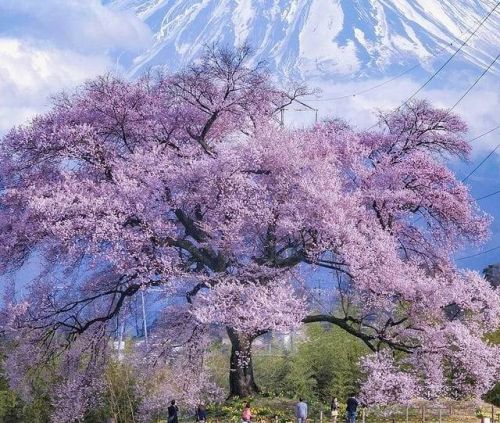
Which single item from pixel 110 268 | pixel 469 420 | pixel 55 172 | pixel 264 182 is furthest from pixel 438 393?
pixel 55 172

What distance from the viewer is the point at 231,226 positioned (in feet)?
83.1

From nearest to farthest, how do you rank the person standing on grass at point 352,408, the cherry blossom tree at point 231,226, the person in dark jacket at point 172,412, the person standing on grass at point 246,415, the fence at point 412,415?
the cherry blossom tree at point 231,226 < the person standing on grass at point 246,415 < the person standing on grass at point 352,408 < the person in dark jacket at point 172,412 < the fence at point 412,415

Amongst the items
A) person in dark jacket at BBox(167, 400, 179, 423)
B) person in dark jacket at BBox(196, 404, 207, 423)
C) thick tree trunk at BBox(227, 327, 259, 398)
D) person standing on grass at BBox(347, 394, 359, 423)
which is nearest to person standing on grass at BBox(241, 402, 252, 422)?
person in dark jacket at BBox(196, 404, 207, 423)

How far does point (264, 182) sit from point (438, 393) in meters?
7.97

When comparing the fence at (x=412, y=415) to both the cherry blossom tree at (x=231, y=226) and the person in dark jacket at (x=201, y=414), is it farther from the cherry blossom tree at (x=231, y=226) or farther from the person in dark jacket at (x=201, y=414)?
the cherry blossom tree at (x=231, y=226)

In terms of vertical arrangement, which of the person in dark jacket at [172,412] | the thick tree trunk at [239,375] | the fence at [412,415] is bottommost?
the fence at [412,415]

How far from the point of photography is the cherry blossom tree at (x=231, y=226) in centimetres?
2497

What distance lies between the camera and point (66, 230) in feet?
80.2

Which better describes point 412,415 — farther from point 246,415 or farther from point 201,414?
point 201,414

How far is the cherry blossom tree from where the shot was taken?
81.9 feet

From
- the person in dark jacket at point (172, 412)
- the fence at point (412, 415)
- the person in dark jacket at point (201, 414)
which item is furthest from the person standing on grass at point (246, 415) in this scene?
the person in dark jacket at point (172, 412)

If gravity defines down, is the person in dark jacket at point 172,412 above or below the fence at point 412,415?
above

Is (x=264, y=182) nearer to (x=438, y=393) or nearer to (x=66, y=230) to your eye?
(x=66, y=230)

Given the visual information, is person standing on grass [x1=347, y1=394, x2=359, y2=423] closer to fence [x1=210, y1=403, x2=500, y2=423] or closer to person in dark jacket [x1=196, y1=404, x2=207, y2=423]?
fence [x1=210, y1=403, x2=500, y2=423]
